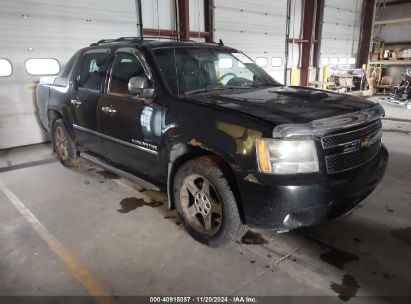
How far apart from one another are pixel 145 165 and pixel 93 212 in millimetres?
847

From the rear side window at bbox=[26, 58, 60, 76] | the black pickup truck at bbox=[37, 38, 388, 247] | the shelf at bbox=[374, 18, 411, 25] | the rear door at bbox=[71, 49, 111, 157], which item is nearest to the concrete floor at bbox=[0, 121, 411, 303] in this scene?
the black pickup truck at bbox=[37, 38, 388, 247]

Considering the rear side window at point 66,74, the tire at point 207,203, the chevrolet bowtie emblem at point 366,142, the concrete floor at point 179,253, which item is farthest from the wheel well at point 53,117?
the chevrolet bowtie emblem at point 366,142

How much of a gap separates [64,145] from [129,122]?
203 cm

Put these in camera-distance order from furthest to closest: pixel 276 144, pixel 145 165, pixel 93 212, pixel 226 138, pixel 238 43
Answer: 1. pixel 238 43
2. pixel 93 212
3. pixel 145 165
4. pixel 226 138
5. pixel 276 144

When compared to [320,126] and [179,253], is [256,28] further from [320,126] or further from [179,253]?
[179,253]

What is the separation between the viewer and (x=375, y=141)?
8.96 feet

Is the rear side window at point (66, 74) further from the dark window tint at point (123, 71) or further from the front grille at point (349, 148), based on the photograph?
the front grille at point (349, 148)

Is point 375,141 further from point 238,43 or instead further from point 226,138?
point 238,43

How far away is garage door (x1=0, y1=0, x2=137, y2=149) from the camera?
580 cm

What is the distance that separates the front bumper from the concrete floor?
43 cm

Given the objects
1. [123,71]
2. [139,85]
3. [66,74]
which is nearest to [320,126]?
[139,85]

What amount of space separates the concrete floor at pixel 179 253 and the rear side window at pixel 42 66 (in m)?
3.36

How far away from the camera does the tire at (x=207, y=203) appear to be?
2471 millimetres

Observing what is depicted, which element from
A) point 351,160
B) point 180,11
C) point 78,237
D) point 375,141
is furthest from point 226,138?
point 180,11
